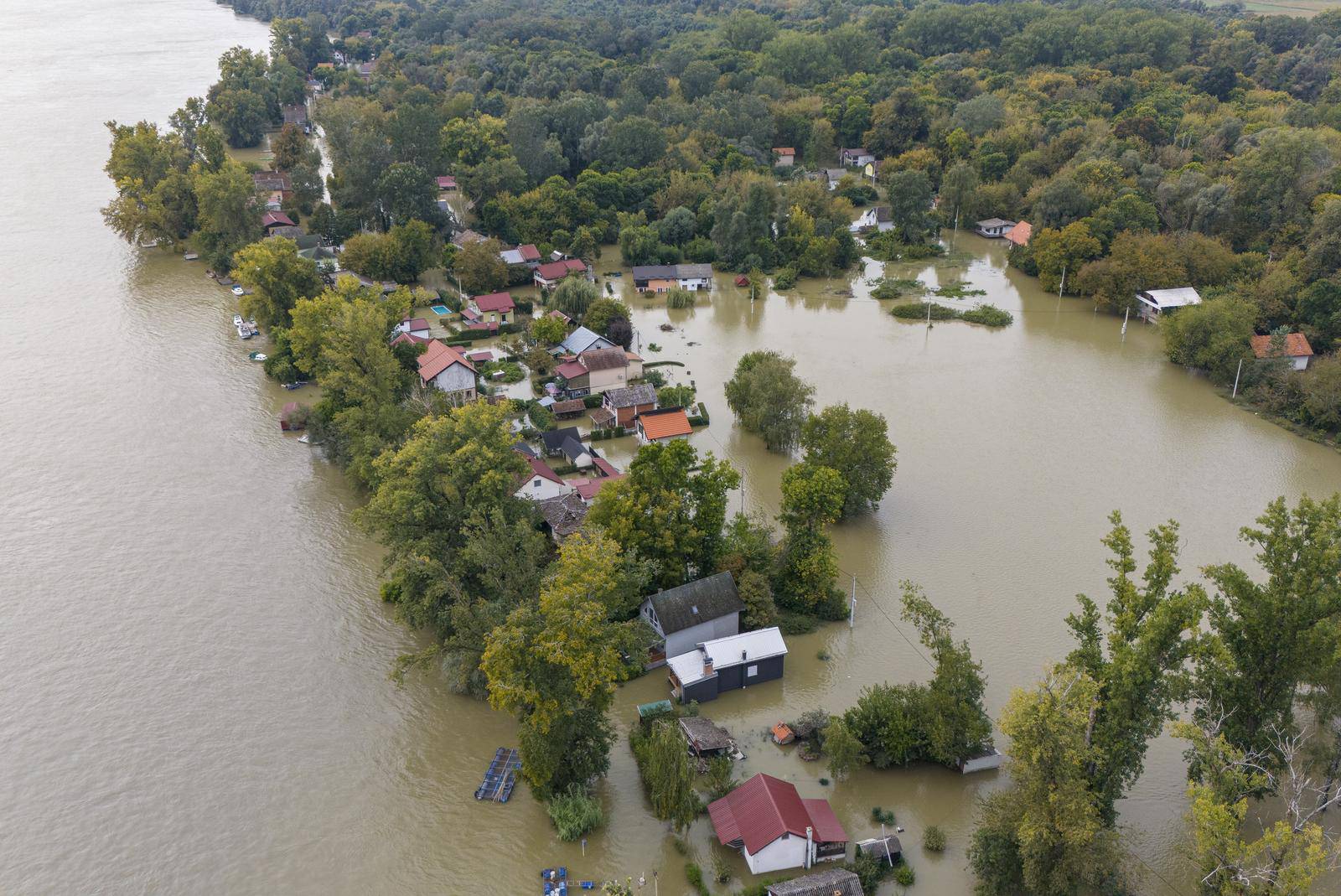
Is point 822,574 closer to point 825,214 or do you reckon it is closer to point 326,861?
point 326,861

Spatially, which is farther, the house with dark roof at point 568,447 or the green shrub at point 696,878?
the house with dark roof at point 568,447

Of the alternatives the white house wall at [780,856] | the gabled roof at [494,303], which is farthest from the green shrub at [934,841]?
the gabled roof at [494,303]

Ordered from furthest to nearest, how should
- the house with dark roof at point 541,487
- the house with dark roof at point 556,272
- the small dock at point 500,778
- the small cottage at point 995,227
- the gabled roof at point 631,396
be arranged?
1. the small cottage at point 995,227
2. the house with dark roof at point 556,272
3. the gabled roof at point 631,396
4. the house with dark roof at point 541,487
5. the small dock at point 500,778

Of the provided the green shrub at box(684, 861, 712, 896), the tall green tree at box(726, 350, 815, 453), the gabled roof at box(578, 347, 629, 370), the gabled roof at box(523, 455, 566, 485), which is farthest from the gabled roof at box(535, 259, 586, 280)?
the green shrub at box(684, 861, 712, 896)

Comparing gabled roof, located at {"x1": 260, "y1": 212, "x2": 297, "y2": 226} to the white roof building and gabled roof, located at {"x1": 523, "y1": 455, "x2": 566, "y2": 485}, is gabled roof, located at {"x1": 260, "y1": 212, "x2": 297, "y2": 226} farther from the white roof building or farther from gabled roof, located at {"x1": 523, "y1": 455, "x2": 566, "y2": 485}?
the white roof building

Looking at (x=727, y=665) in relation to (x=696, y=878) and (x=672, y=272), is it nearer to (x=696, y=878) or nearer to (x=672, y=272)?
(x=696, y=878)

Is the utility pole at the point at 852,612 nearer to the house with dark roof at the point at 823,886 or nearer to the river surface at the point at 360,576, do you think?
the river surface at the point at 360,576

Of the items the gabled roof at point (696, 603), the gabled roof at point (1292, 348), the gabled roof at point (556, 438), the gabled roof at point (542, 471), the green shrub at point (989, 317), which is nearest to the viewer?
the gabled roof at point (696, 603)
